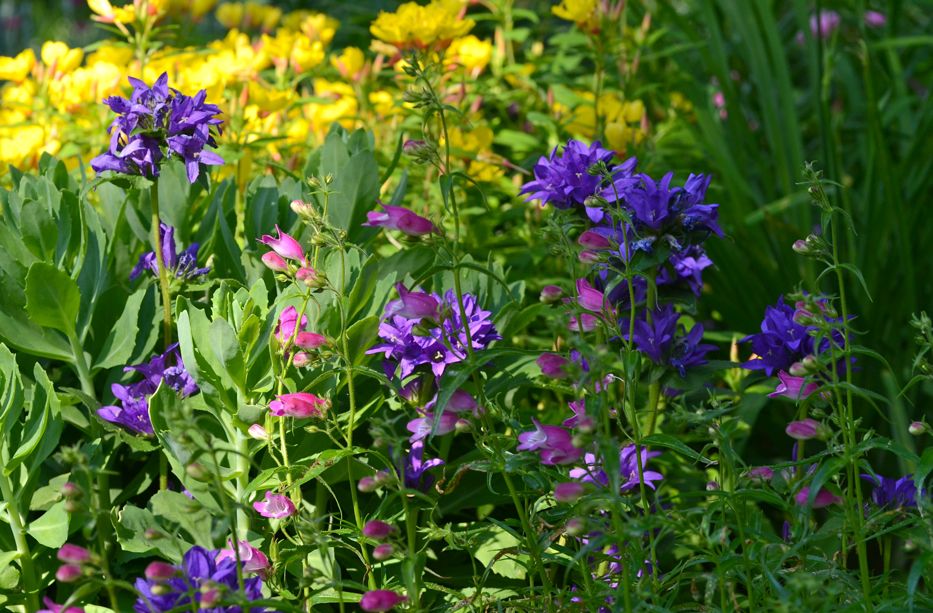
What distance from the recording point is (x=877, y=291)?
2645 millimetres

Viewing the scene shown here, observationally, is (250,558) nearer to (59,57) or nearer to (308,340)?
(308,340)

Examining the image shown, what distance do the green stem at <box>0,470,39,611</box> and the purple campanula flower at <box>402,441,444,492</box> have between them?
19.7 inches

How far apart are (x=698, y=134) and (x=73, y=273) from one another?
202cm

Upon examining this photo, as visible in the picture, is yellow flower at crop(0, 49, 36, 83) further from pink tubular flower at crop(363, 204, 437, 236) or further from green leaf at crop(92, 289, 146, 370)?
pink tubular flower at crop(363, 204, 437, 236)

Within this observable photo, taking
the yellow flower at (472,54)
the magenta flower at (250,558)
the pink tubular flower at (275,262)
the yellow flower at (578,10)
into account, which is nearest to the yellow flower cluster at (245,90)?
the yellow flower at (472,54)

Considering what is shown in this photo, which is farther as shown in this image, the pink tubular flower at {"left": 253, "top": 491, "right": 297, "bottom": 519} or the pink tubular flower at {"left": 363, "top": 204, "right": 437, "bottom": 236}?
the pink tubular flower at {"left": 253, "top": 491, "right": 297, "bottom": 519}

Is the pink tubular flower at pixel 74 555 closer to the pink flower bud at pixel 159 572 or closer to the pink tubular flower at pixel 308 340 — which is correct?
the pink flower bud at pixel 159 572

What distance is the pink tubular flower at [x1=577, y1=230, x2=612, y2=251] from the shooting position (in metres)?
1.33

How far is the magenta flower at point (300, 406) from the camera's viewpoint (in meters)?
1.29

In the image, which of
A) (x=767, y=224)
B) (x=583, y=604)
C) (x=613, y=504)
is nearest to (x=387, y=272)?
(x=583, y=604)

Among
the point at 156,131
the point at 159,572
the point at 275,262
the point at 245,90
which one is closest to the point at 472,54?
the point at 245,90

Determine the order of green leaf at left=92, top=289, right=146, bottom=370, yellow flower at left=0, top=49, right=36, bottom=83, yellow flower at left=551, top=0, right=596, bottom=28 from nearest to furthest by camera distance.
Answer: green leaf at left=92, top=289, right=146, bottom=370 < yellow flower at left=551, top=0, right=596, bottom=28 < yellow flower at left=0, top=49, right=36, bottom=83

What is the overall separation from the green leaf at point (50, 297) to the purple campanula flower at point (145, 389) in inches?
4.5

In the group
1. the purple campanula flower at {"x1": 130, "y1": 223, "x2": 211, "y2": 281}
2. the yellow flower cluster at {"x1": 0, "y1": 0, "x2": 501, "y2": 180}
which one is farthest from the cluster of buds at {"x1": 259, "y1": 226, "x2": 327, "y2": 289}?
the yellow flower cluster at {"x1": 0, "y1": 0, "x2": 501, "y2": 180}
